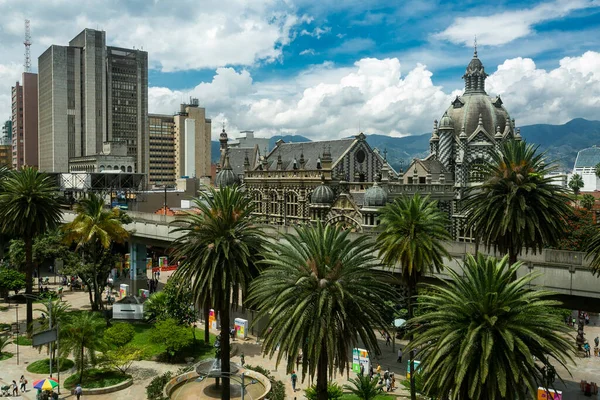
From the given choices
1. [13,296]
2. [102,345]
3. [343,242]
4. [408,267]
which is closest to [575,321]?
[408,267]

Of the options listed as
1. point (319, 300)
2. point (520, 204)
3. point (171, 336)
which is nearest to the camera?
point (319, 300)

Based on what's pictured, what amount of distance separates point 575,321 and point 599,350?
36.9ft

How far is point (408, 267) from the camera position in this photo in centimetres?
3316

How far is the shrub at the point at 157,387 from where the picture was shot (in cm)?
3738

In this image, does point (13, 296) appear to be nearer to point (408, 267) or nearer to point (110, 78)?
point (408, 267)

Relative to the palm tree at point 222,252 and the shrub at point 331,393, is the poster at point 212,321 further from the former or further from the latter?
the shrub at point 331,393

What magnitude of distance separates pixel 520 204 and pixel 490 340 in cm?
1472

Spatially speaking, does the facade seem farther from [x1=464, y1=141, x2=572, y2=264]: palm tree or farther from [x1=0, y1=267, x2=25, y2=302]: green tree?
[x1=0, y1=267, x2=25, y2=302]: green tree

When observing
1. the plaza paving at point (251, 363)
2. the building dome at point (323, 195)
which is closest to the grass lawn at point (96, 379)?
the plaza paving at point (251, 363)

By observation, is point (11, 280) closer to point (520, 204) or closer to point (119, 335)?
point (119, 335)

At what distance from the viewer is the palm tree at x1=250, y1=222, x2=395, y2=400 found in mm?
23719

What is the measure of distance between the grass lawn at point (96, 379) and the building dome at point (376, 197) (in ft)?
103

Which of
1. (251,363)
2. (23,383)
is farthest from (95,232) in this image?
(251,363)

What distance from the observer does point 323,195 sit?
239 ft
